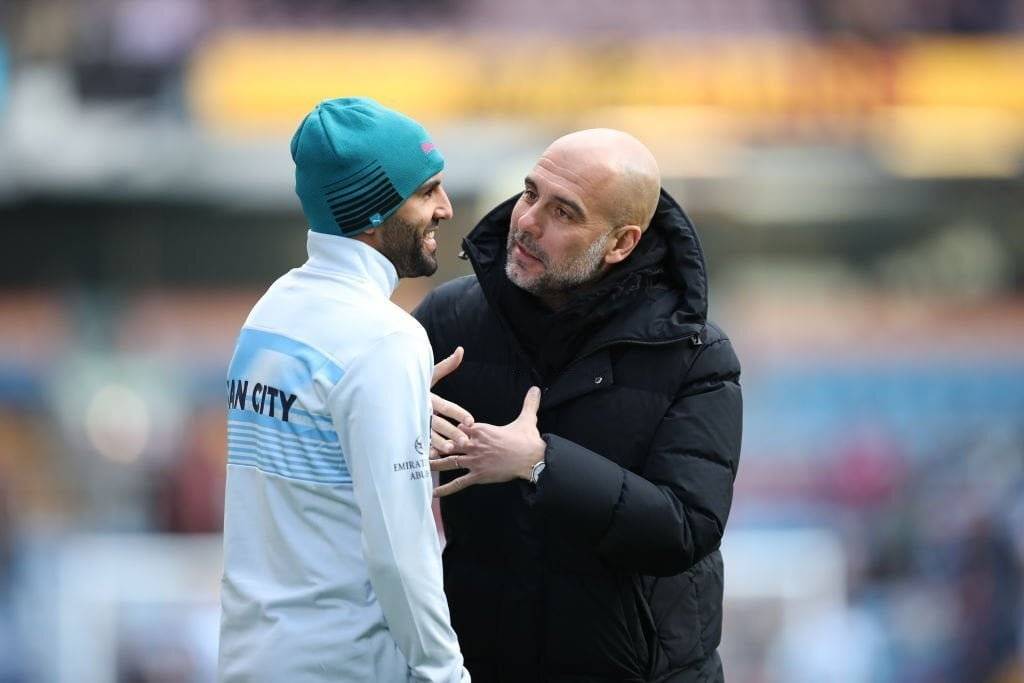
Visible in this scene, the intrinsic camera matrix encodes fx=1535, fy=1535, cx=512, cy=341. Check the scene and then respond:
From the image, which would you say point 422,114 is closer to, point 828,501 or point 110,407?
point 110,407

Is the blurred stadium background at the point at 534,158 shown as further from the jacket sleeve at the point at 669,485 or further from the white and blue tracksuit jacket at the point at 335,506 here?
the white and blue tracksuit jacket at the point at 335,506

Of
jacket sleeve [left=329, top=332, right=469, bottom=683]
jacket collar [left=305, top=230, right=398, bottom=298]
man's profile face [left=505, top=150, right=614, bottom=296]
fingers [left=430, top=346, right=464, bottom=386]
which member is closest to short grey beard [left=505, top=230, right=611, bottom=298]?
man's profile face [left=505, top=150, right=614, bottom=296]

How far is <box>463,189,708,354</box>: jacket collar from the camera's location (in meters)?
2.58

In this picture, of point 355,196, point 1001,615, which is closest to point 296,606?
point 355,196

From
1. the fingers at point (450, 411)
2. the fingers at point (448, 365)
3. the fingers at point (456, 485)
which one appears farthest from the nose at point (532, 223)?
the fingers at point (456, 485)

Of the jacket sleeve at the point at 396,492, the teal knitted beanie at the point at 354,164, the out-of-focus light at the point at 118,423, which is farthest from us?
the out-of-focus light at the point at 118,423

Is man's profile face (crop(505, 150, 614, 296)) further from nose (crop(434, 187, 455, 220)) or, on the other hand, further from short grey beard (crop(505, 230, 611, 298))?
nose (crop(434, 187, 455, 220))

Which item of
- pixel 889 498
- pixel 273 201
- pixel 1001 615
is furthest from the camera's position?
pixel 273 201

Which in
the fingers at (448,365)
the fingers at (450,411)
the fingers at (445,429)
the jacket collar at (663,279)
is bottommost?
the fingers at (445,429)

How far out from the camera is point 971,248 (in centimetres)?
1652

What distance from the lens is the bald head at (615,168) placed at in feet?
8.42

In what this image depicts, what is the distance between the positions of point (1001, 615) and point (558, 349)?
628 centimetres

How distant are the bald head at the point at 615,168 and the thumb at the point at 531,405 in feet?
1.05

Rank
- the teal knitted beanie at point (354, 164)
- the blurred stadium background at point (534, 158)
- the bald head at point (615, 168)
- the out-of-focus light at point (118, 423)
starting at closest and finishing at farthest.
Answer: the teal knitted beanie at point (354, 164)
the bald head at point (615, 168)
the out-of-focus light at point (118, 423)
the blurred stadium background at point (534, 158)
